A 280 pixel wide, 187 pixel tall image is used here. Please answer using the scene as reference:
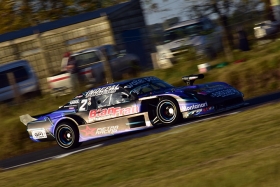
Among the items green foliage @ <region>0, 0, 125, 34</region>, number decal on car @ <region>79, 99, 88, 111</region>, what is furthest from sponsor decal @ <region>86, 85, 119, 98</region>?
green foliage @ <region>0, 0, 125, 34</region>

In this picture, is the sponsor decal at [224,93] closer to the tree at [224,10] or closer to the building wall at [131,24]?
the tree at [224,10]

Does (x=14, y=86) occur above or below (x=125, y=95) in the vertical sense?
above

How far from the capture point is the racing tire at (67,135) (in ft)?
42.5

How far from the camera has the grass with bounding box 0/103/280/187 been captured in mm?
6685

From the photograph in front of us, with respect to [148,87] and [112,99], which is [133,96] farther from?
[112,99]

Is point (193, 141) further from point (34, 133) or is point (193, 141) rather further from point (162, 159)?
point (34, 133)

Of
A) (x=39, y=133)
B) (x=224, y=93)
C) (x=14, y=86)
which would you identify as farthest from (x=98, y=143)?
(x=14, y=86)

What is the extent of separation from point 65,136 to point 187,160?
5183 millimetres

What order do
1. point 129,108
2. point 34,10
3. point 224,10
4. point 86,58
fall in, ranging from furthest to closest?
point 34,10
point 86,58
point 224,10
point 129,108

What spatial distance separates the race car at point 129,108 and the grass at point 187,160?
Result: 65cm

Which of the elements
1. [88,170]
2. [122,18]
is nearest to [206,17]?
[122,18]

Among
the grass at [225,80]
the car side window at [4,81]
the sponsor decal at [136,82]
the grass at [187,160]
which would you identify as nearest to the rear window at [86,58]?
the grass at [225,80]

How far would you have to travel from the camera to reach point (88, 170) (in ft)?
30.8

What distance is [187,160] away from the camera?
8.42 metres
